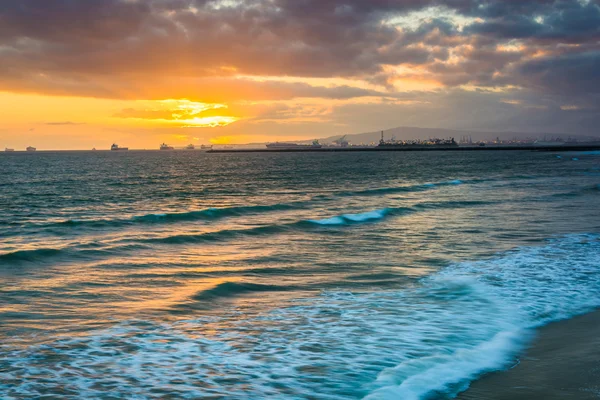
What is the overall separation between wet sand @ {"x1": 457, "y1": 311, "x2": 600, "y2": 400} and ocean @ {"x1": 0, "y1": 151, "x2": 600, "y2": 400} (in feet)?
1.04

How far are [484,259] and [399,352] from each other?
9639 millimetres

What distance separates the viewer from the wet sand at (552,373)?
7566 mm

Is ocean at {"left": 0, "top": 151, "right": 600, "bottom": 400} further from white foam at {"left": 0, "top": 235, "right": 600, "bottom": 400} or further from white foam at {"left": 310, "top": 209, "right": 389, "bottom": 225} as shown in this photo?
white foam at {"left": 310, "top": 209, "right": 389, "bottom": 225}

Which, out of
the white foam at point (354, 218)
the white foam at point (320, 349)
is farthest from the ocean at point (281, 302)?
the white foam at point (354, 218)

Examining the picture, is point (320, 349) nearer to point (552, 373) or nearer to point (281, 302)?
point (281, 302)

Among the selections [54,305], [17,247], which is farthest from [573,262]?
[17,247]

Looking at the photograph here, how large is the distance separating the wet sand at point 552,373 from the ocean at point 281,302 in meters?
0.32

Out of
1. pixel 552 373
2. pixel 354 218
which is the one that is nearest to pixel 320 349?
pixel 552 373

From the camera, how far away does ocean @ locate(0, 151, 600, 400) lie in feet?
26.9

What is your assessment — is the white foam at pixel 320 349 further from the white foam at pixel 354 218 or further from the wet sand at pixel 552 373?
the white foam at pixel 354 218

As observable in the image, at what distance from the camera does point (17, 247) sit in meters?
21.3

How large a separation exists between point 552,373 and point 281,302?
19.9 feet

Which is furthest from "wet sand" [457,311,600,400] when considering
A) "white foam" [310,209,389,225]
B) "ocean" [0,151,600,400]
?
"white foam" [310,209,389,225]

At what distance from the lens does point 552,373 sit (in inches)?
328
